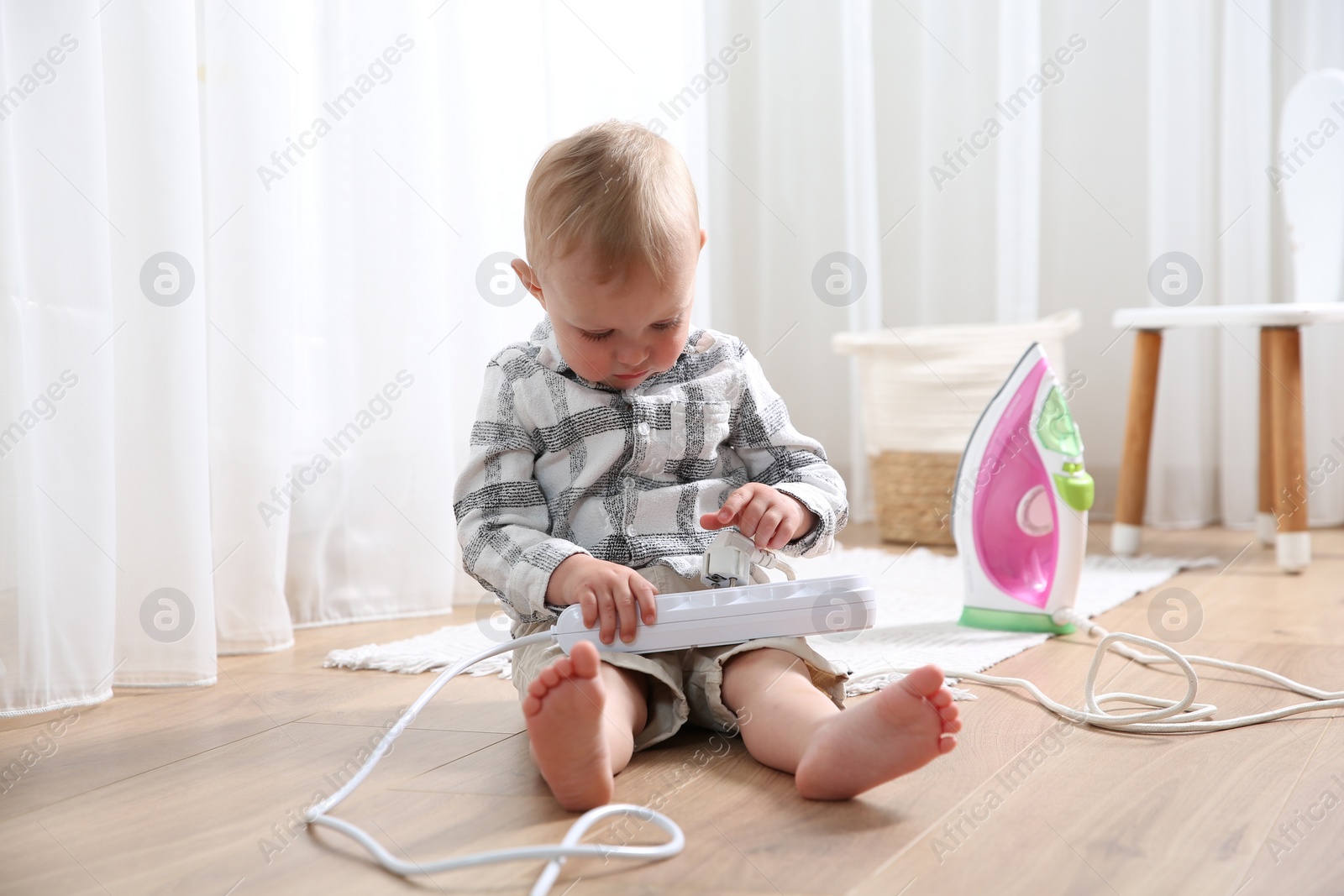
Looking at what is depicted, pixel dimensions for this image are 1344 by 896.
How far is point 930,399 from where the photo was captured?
200 centimetres

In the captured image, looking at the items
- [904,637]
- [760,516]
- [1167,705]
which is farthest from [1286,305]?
[760,516]

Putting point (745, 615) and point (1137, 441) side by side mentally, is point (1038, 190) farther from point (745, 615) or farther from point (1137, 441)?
point (745, 615)

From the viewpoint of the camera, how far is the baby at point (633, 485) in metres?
0.73

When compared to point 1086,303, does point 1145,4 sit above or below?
above

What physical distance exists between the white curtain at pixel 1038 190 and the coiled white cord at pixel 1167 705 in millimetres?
1270

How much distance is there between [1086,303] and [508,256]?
4.33 feet

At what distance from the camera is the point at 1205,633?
125cm

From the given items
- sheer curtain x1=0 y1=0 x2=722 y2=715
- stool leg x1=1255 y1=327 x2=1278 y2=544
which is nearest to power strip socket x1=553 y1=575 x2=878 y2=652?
sheer curtain x1=0 y1=0 x2=722 y2=715

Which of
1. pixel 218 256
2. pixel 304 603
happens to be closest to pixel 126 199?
pixel 218 256

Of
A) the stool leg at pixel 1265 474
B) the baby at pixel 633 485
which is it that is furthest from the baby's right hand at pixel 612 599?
the stool leg at pixel 1265 474

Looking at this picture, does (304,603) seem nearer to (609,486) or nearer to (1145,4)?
(609,486)

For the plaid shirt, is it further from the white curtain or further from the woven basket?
the white curtain

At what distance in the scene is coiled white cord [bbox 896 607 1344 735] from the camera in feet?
2.90

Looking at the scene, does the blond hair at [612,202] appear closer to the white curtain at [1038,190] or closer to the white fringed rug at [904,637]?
the white fringed rug at [904,637]
